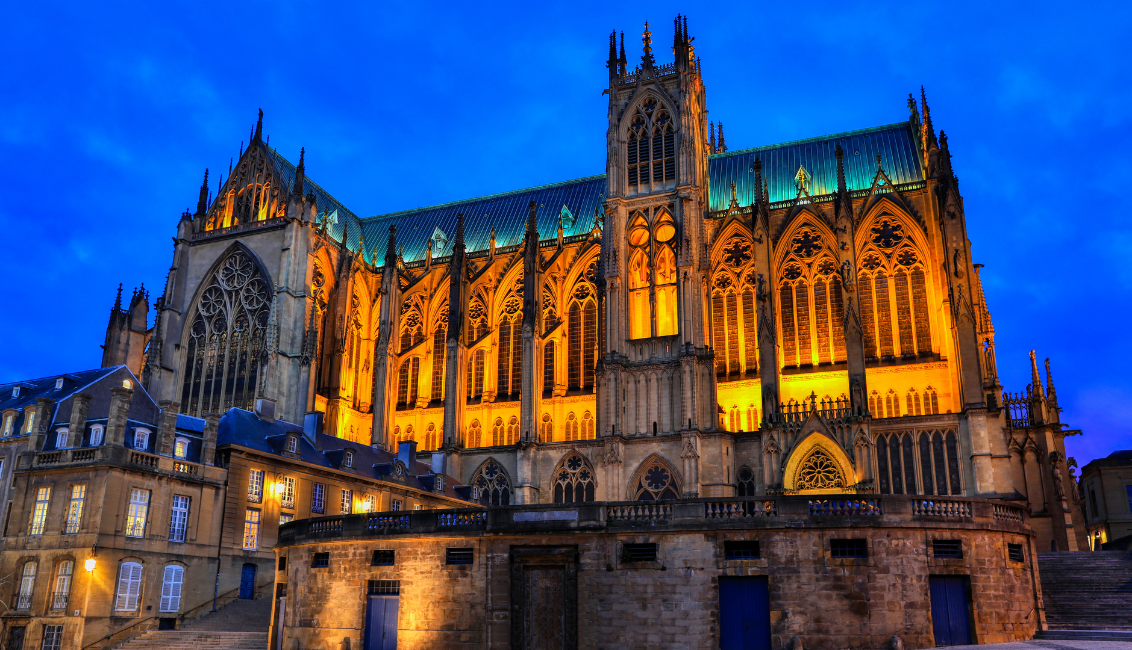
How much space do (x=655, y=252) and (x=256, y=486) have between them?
22258 millimetres

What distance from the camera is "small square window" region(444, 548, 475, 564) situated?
2434 centimetres

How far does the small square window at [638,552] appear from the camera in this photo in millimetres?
23172

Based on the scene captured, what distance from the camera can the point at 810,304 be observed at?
47.0 metres

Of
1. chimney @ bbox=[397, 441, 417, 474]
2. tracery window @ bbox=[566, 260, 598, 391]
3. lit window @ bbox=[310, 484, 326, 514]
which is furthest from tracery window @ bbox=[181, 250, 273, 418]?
tracery window @ bbox=[566, 260, 598, 391]

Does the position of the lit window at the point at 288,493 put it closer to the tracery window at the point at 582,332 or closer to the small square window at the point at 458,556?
the small square window at the point at 458,556

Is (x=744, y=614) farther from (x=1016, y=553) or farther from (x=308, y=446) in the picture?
(x=308, y=446)

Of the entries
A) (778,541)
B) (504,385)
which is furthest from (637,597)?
(504,385)

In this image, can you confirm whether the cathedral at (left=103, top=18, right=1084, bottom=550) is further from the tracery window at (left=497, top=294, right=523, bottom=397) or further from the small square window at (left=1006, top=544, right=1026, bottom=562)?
the small square window at (left=1006, top=544, right=1026, bottom=562)

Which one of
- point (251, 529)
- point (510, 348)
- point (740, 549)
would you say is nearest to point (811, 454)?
point (510, 348)

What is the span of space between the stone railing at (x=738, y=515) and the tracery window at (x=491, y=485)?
2268 cm

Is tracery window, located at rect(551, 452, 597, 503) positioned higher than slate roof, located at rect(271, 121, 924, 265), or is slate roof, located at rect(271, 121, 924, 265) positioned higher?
slate roof, located at rect(271, 121, 924, 265)

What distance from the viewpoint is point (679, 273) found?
4534 cm

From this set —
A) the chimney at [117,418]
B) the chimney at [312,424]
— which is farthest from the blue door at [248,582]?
the chimney at [312,424]

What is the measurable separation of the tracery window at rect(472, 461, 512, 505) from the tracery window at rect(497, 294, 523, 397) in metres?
5.05
